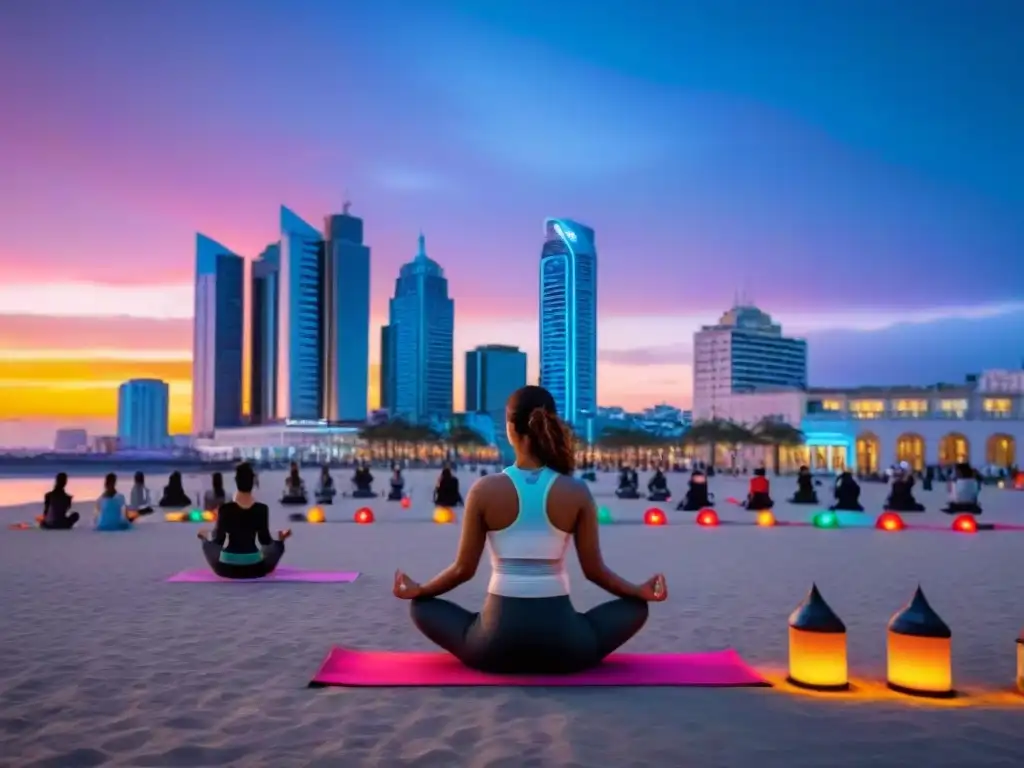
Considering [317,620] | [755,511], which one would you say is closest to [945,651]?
[317,620]

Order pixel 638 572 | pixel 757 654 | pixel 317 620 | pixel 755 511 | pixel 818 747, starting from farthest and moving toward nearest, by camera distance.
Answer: pixel 755 511, pixel 638 572, pixel 317 620, pixel 757 654, pixel 818 747

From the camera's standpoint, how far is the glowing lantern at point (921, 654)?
20.5ft

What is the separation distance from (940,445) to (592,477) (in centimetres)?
5492

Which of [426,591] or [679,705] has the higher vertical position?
[426,591]

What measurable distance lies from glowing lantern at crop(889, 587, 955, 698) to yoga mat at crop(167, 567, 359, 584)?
7061 mm

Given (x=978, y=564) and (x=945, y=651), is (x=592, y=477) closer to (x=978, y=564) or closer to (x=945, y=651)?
(x=978, y=564)

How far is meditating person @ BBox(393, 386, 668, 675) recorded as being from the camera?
6.19 metres

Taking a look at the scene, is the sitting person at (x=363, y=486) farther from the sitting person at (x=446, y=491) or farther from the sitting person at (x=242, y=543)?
the sitting person at (x=242, y=543)

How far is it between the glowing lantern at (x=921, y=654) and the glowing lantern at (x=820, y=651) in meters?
0.35

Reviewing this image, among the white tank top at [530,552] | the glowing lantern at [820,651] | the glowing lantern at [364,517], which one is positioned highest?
the white tank top at [530,552]

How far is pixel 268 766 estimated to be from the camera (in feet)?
15.9

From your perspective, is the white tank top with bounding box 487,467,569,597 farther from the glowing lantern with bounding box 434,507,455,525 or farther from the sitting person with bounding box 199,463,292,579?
the glowing lantern with bounding box 434,507,455,525

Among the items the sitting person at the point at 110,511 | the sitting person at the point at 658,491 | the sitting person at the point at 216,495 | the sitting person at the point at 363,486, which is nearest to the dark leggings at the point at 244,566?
the sitting person at the point at 216,495

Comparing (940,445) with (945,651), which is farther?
(940,445)
